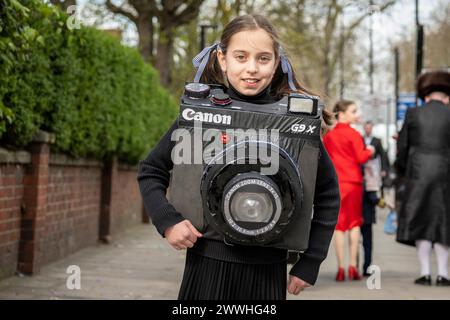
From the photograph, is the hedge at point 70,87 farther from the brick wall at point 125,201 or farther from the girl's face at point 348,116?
the girl's face at point 348,116

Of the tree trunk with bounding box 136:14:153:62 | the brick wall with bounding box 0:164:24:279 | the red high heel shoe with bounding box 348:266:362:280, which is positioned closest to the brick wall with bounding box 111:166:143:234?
the brick wall with bounding box 0:164:24:279

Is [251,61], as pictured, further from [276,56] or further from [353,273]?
[353,273]

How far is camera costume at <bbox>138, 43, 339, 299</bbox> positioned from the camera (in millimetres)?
2602

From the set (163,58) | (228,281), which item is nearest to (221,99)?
(228,281)

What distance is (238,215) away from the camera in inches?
103

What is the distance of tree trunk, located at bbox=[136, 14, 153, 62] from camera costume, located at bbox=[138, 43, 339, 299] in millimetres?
17087

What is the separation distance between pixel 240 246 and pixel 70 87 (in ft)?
20.7

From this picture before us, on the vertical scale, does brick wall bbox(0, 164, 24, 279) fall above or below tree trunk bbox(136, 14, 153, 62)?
below

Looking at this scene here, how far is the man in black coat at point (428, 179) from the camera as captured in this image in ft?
27.2

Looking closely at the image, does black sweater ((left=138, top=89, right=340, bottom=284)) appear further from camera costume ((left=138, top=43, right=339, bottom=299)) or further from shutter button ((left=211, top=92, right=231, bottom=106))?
shutter button ((left=211, top=92, right=231, bottom=106))

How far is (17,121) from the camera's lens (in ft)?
23.4

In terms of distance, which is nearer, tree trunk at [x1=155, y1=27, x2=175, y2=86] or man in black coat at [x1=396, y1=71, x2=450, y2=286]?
man in black coat at [x1=396, y1=71, x2=450, y2=286]

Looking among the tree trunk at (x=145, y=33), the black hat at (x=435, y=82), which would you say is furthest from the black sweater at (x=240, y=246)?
the tree trunk at (x=145, y=33)

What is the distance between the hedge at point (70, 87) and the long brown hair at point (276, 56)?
8.93 ft
